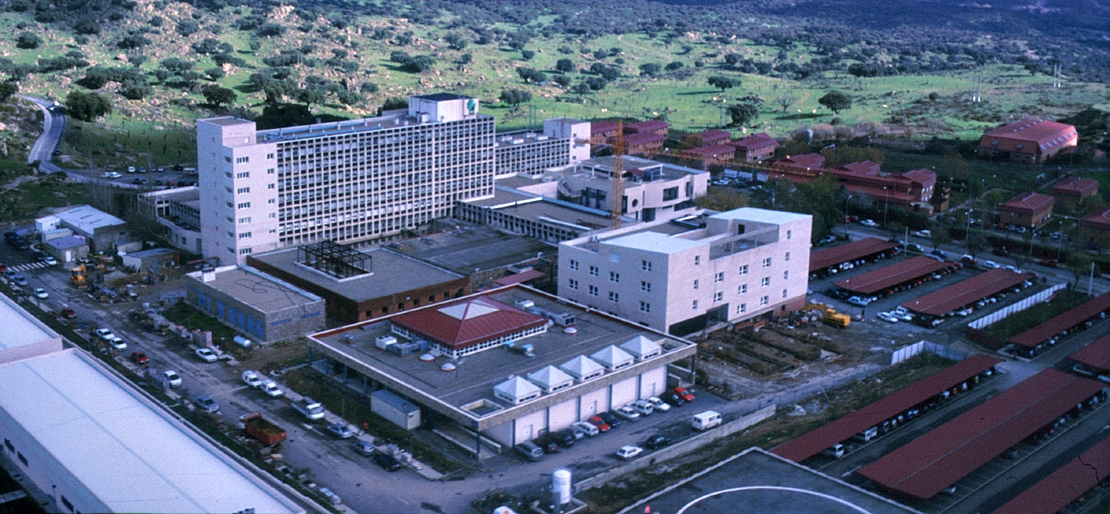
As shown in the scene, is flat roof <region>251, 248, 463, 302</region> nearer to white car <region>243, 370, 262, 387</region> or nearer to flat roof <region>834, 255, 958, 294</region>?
white car <region>243, 370, 262, 387</region>

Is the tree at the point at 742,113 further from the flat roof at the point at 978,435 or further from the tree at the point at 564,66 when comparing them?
the flat roof at the point at 978,435

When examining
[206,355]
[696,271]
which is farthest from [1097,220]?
[206,355]

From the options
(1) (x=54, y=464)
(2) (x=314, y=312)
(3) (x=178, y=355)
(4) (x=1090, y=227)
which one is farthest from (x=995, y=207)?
(1) (x=54, y=464)

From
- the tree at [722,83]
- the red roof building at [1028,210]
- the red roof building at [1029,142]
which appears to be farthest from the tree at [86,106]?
the red roof building at [1029,142]

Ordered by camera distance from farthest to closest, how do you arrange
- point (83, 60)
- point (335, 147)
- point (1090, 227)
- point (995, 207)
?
point (83, 60)
point (995, 207)
point (1090, 227)
point (335, 147)

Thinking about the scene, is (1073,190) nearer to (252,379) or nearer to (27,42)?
(252,379)

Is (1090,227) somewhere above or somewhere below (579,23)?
below

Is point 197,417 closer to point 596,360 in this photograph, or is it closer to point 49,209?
point 596,360

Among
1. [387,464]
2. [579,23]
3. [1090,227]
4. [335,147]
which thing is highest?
[579,23]

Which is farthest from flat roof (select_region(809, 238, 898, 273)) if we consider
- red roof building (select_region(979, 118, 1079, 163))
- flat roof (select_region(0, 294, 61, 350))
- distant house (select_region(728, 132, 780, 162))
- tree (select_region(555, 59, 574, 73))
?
tree (select_region(555, 59, 574, 73))
